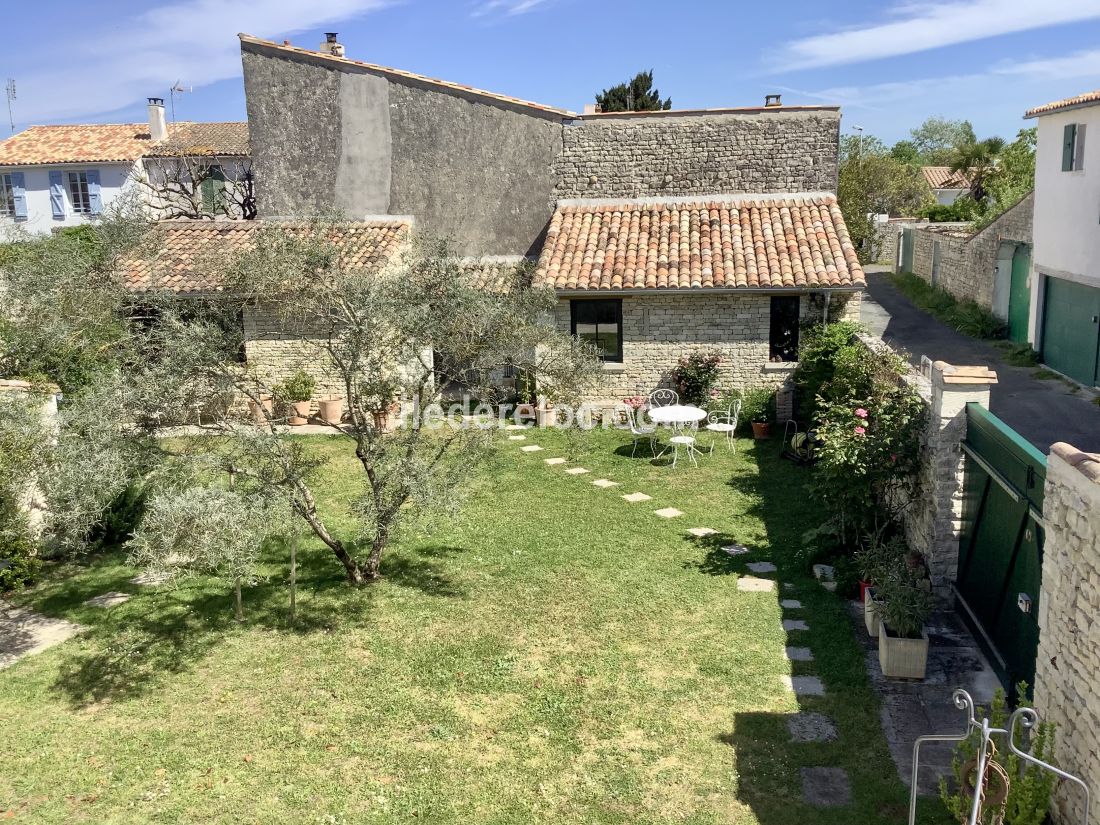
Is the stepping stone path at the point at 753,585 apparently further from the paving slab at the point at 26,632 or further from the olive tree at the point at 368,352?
the paving slab at the point at 26,632

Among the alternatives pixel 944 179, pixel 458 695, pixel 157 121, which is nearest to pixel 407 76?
pixel 458 695

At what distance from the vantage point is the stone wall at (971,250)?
22375 mm

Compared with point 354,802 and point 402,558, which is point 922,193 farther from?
point 354,802

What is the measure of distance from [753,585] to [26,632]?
305 inches

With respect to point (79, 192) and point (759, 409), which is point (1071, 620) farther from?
point (79, 192)

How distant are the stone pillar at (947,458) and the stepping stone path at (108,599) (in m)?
8.80

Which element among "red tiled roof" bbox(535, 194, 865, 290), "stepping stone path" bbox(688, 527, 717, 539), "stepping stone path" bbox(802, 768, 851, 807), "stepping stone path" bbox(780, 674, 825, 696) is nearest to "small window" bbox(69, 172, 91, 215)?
"red tiled roof" bbox(535, 194, 865, 290)

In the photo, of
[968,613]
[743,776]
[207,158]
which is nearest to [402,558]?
[743,776]

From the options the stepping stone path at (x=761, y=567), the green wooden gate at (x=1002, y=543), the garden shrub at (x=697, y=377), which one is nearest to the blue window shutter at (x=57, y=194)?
the garden shrub at (x=697, y=377)

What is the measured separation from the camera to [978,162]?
36531 millimetres

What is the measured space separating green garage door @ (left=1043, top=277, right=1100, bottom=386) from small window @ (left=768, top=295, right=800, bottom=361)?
6.31 m

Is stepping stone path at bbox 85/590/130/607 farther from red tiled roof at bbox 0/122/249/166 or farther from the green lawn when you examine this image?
red tiled roof at bbox 0/122/249/166

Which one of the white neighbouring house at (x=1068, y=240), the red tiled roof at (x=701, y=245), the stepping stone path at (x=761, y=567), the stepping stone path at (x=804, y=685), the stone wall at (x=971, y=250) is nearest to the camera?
the stepping stone path at (x=804, y=685)

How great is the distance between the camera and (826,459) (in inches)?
358
